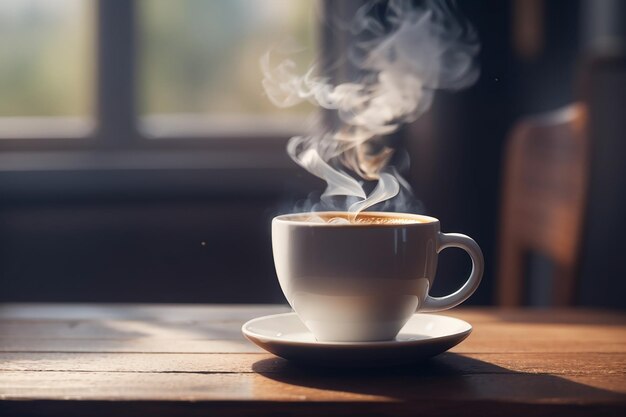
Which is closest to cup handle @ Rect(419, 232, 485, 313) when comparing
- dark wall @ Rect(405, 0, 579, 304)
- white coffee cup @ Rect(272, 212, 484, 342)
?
white coffee cup @ Rect(272, 212, 484, 342)

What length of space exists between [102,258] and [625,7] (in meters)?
1.51

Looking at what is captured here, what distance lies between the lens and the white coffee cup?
0.66 meters

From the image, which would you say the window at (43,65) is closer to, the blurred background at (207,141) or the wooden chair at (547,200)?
the blurred background at (207,141)

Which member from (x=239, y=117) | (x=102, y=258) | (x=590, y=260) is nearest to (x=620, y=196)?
(x=590, y=260)

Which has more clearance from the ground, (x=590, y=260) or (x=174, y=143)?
(x=174, y=143)

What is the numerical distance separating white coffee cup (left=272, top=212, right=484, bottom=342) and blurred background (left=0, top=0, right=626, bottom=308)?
138 cm

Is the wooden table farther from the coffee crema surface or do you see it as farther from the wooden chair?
the wooden chair

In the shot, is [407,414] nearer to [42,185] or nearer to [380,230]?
[380,230]

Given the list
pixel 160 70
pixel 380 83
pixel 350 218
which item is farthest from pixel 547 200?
pixel 160 70

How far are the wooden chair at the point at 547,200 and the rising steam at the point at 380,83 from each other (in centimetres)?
23

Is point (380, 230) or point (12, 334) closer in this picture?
point (380, 230)

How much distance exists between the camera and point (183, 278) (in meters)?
2.35

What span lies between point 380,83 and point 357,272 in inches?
43.1

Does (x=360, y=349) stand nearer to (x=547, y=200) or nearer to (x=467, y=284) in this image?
(x=467, y=284)
